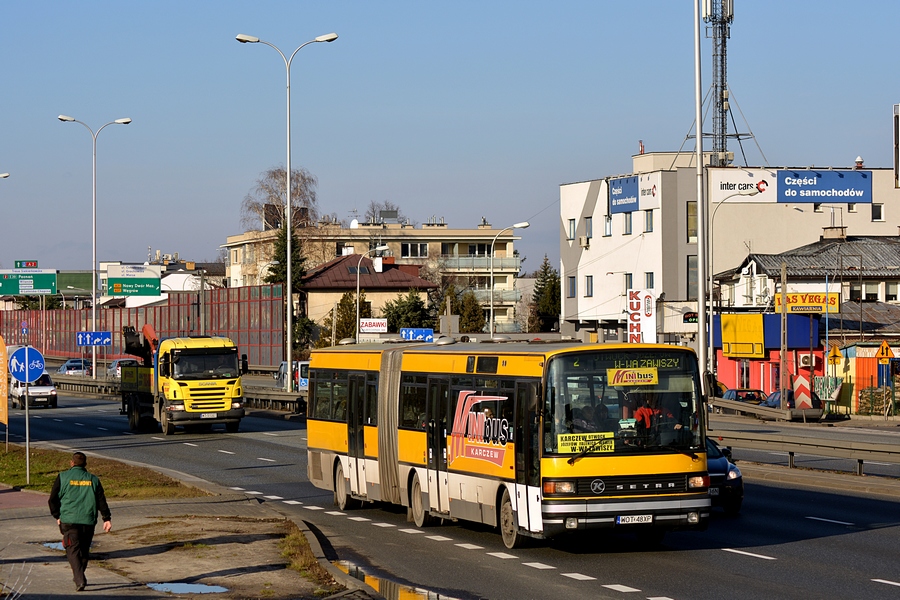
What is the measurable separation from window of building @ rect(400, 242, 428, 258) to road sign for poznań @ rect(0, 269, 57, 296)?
4275 centimetres

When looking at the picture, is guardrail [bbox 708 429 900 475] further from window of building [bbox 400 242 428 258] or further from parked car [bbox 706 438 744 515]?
window of building [bbox 400 242 428 258]

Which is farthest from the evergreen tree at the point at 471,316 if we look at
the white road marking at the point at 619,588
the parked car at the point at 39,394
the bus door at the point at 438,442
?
the white road marking at the point at 619,588

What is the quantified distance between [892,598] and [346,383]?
36.1 ft

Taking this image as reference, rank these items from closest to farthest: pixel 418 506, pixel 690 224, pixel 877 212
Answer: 1. pixel 418 506
2. pixel 690 224
3. pixel 877 212

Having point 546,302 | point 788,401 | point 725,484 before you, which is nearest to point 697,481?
point 725,484

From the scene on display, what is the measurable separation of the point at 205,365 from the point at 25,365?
1421cm

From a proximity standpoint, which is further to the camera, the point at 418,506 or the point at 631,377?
the point at 418,506

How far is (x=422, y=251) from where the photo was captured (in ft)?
414

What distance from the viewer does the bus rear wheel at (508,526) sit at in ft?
50.4

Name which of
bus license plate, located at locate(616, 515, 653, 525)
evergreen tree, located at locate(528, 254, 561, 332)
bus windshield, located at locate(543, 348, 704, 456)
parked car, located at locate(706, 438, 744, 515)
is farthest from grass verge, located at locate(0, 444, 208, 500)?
evergreen tree, located at locate(528, 254, 561, 332)

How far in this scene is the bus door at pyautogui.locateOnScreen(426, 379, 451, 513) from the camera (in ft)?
56.4

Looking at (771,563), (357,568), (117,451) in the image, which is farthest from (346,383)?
(117,451)

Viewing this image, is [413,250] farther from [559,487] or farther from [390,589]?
[390,589]

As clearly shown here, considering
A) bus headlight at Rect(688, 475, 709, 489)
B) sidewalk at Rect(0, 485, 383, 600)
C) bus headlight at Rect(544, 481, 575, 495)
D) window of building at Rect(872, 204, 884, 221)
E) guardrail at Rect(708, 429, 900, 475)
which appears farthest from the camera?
window of building at Rect(872, 204, 884, 221)
